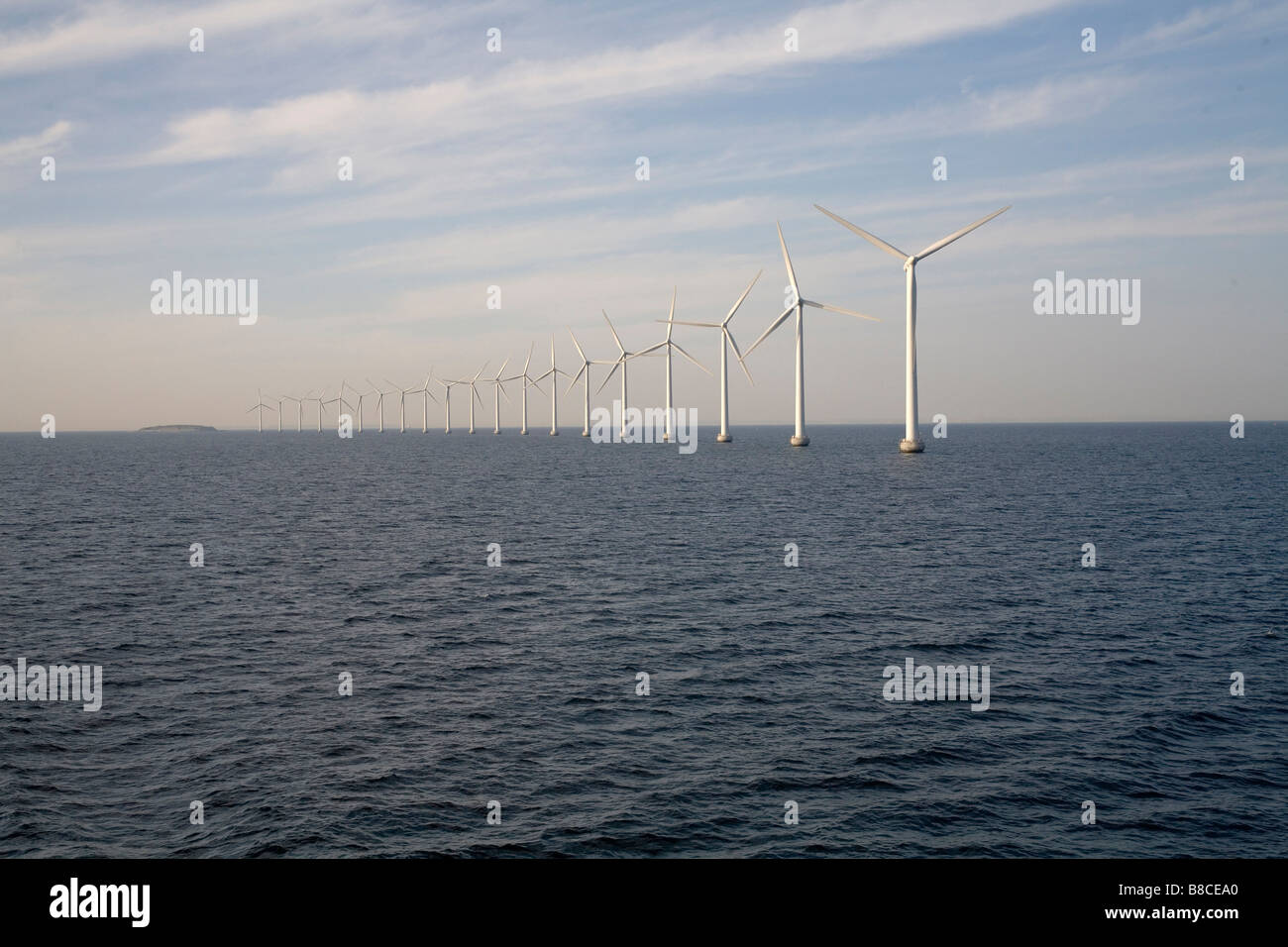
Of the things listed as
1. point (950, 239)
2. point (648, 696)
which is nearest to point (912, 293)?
point (950, 239)

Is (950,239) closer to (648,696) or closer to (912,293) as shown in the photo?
(912,293)

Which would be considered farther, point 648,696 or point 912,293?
point 912,293

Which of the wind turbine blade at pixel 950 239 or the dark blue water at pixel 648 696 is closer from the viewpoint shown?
the dark blue water at pixel 648 696

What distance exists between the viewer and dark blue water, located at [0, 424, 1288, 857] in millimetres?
22438

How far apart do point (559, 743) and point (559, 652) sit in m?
10.7

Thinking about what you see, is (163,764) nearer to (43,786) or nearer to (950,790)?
(43,786)

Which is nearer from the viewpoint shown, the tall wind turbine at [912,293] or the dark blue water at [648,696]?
the dark blue water at [648,696]

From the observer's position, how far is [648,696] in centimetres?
3216

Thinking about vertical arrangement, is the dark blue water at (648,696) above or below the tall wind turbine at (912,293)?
below

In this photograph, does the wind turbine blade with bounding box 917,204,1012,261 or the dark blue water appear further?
the wind turbine blade with bounding box 917,204,1012,261

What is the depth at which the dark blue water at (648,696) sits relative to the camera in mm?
22438

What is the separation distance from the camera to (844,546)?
69062 mm

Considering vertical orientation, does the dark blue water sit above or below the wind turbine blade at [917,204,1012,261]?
below

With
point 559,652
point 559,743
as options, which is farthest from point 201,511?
point 559,743
